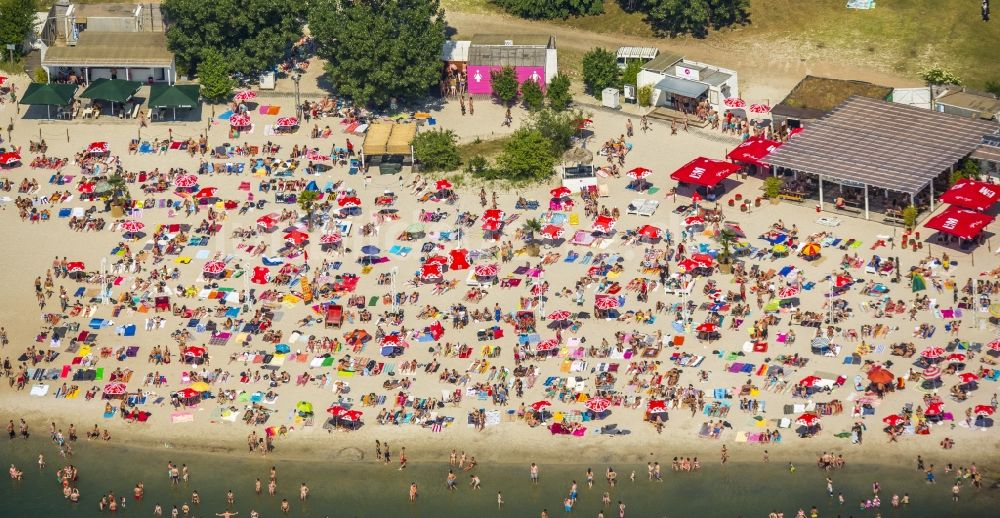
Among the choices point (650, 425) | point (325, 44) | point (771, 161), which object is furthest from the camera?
point (325, 44)

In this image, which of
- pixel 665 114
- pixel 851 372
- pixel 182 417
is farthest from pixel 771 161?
pixel 182 417

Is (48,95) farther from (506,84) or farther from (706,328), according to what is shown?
(706,328)

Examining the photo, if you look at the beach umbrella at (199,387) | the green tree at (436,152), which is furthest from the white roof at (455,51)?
the beach umbrella at (199,387)

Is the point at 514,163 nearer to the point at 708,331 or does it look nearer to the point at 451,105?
the point at 451,105

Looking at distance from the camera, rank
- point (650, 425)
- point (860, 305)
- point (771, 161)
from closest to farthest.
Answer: point (650, 425), point (860, 305), point (771, 161)

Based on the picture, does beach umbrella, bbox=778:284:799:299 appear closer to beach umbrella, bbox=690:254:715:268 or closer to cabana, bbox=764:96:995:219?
beach umbrella, bbox=690:254:715:268

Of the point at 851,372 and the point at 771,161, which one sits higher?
the point at 771,161
